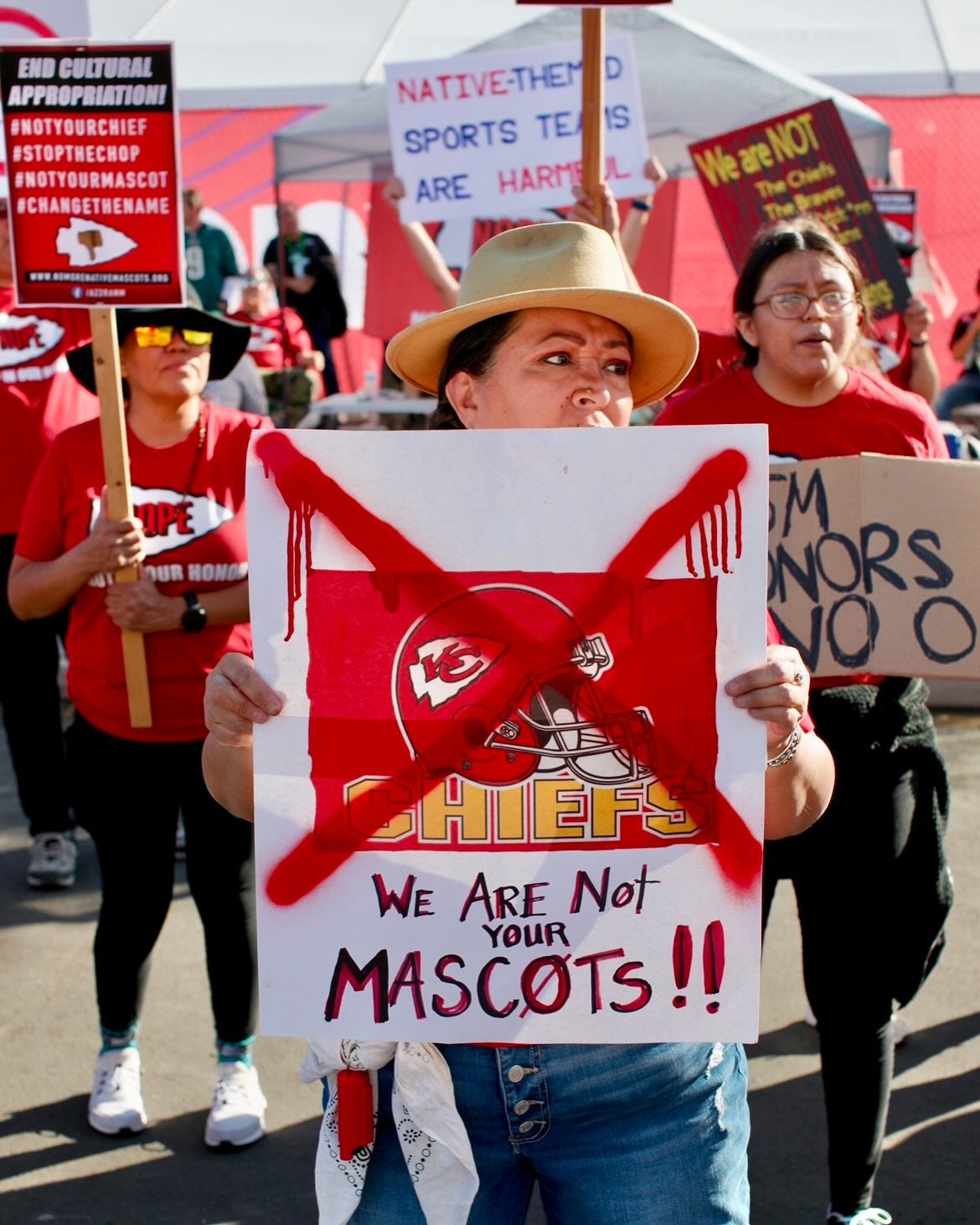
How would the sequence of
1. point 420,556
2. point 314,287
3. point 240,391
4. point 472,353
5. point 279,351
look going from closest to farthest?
point 420,556 → point 472,353 → point 240,391 → point 279,351 → point 314,287

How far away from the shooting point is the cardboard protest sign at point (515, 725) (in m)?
1.63

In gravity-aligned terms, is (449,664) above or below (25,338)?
below

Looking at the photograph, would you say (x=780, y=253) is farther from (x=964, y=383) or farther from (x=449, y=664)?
(x=964, y=383)

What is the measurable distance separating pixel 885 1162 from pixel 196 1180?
5.08 feet

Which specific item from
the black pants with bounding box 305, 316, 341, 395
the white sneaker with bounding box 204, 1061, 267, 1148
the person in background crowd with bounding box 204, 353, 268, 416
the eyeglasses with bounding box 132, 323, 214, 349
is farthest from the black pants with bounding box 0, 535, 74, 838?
the black pants with bounding box 305, 316, 341, 395

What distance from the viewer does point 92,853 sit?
17.0 feet

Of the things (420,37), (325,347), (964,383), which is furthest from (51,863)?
(420,37)

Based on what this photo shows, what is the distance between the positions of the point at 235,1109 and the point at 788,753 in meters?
2.12

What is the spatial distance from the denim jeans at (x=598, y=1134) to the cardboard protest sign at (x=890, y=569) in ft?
3.64

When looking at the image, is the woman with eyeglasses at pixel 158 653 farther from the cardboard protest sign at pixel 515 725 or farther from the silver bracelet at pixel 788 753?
the silver bracelet at pixel 788 753

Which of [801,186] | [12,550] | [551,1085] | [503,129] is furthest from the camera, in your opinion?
[503,129]

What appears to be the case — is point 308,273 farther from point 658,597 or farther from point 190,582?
point 658,597

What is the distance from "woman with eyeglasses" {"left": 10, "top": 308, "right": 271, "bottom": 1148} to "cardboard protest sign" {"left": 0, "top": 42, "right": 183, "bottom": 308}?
0.13 meters

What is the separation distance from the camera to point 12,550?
485 centimetres
